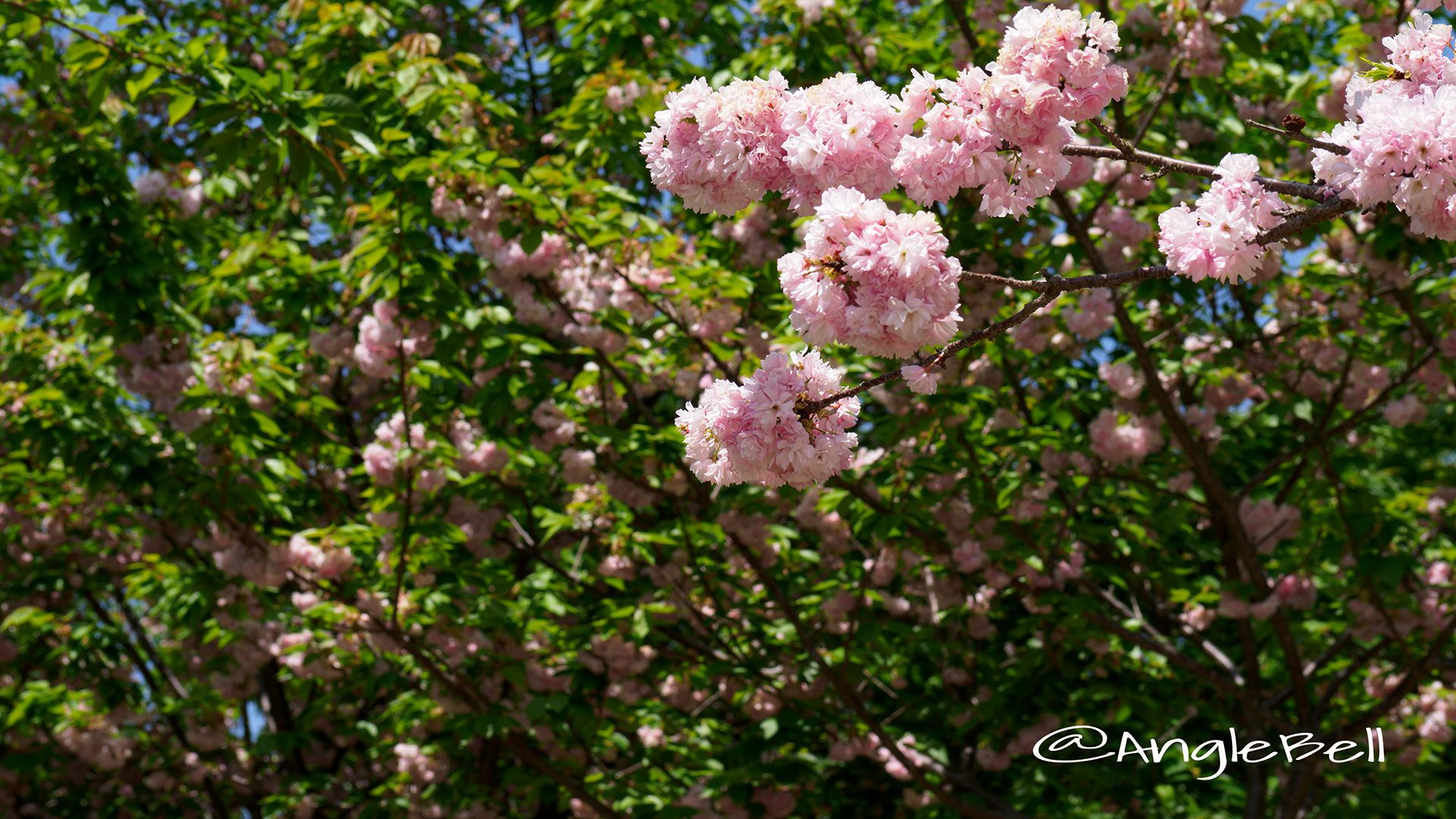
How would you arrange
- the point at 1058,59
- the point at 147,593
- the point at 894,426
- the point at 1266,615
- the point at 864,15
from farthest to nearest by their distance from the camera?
1. the point at 864,15
2. the point at 147,593
3. the point at 1266,615
4. the point at 894,426
5. the point at 1058,59

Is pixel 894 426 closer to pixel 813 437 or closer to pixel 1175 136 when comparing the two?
pixel 1175 136

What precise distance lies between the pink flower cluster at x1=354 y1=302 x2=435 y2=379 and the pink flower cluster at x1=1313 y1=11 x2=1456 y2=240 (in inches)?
168

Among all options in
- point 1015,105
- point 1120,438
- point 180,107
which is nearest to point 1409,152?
point 1015,105

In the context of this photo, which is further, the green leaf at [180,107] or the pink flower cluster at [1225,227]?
the green leaf at [180,107]

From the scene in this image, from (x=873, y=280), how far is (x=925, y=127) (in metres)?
0.37

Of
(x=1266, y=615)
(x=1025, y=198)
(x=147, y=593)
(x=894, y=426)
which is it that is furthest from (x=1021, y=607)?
(x=1025, y=198)

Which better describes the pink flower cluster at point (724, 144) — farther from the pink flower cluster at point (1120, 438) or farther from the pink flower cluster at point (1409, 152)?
the pink flower cluster at point (1120, 438)

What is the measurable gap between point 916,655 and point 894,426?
216cm

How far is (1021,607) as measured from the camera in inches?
277

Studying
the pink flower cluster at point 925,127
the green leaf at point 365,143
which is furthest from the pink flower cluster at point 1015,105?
the green leaf at point 365,143

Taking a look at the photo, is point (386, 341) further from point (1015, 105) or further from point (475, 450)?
point (1015, 105)

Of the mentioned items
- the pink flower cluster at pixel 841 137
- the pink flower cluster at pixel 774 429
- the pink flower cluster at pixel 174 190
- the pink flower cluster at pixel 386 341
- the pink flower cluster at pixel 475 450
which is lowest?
the pink flower cluster at pixel 774 429

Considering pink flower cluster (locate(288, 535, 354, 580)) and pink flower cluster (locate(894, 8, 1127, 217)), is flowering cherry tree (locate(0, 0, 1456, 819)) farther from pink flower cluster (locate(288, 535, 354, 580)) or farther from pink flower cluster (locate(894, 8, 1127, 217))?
pink flower cluster (locate(894, 8, 1127, 217))

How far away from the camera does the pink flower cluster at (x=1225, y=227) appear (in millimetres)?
2092
